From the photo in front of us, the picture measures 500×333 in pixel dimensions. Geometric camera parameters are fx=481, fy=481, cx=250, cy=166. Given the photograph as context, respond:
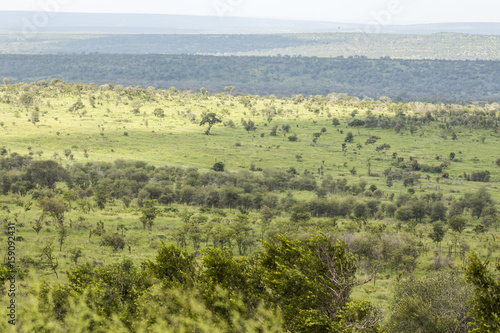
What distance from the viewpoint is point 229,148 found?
91.3 meters

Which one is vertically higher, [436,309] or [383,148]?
[436,309]

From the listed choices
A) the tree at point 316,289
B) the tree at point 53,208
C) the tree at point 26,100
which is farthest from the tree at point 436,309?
the tree at point 26,100

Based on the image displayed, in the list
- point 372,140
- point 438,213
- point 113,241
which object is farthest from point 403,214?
point 372,140

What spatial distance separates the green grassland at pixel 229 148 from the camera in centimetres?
3950

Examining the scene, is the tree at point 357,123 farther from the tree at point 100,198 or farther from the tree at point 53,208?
the tree at point 53,208

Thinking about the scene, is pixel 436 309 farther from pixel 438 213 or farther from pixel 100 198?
pixel 438 213

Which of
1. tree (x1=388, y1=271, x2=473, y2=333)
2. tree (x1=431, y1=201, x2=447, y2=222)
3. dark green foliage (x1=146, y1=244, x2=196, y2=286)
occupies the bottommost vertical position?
tree (x1=431, y1=201, x2=447, y2=222)

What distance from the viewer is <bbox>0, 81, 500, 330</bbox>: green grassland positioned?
39500 mm

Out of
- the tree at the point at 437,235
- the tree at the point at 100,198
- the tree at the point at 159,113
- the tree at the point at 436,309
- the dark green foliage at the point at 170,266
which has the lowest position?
the tree at the point at 437,235

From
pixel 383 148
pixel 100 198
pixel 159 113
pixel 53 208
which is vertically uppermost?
pixel 53 208

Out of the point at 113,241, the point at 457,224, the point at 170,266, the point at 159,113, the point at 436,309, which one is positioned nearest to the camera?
the point at 170,266

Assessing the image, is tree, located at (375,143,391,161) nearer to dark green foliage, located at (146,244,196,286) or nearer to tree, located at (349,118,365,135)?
tree, located at (349,118,365,135)

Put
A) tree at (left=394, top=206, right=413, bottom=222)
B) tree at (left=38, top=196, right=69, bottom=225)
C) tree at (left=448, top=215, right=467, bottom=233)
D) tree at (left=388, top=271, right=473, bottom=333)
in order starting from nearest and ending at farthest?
tree at (left=388, top=271, right=473, bottom=333)
tree at (left=38, top=196, right=69, bottom=225)
tree at (left=448, top=215, right=467, bottom=233)
tree at (left=394, top=206, right=413, bottom=222)

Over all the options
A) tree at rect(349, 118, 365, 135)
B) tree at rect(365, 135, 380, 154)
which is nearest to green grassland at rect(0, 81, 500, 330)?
tree at rect(349, 118, 365, 135)
